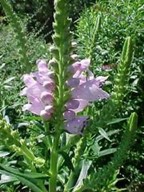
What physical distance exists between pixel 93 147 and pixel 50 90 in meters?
0.78

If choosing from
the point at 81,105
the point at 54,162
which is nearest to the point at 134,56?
the point at 54,162

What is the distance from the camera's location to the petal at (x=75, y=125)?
5.27 feet

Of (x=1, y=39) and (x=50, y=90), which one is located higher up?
(x=50, y=90)

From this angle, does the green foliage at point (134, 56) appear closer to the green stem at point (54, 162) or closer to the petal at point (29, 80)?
the green stem at point (54, 162)

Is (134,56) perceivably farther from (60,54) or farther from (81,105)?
(60,54)

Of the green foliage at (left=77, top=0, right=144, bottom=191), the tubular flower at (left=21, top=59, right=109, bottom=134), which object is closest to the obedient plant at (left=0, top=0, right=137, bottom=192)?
the tubular flower at (left=21, top=59, right=109, bottom=134)

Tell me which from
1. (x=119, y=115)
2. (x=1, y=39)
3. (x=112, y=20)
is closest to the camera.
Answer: (x=119, y=115)

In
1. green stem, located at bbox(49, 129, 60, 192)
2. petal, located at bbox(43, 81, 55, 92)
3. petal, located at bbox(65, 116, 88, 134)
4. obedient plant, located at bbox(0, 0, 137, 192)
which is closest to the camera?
obedient plant, located at bbox(0, 0, 137, 192)

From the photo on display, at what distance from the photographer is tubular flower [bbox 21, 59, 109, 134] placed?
1.52 metres

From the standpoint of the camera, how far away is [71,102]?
1.56 metres

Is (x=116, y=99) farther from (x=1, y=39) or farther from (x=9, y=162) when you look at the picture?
(x=1, y=39)

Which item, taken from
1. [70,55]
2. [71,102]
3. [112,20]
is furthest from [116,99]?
[112,20]

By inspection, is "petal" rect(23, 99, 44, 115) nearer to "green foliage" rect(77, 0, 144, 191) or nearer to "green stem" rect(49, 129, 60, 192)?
"green stem" rect(49, 129, 60, 192)

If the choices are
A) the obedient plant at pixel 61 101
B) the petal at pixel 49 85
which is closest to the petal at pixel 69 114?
the obedient plant at pixel 61 101
